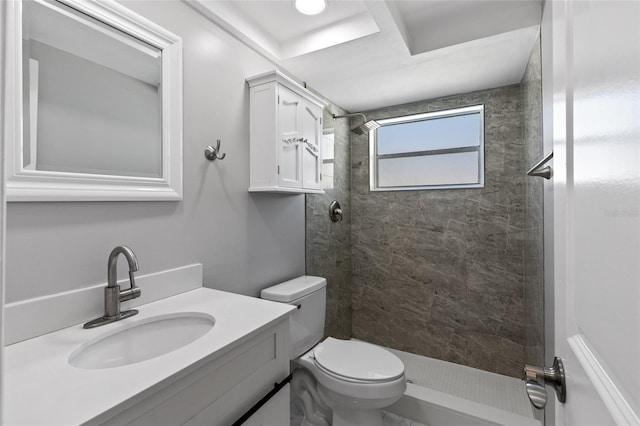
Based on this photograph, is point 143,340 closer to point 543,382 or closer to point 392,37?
point 543,382

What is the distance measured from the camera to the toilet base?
148 cm

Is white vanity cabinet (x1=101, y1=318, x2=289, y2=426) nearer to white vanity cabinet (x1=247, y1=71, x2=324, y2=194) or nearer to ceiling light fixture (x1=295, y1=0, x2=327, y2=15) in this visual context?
white vanity cabinet (x1=247, y1=71, x2=324, y2=194)

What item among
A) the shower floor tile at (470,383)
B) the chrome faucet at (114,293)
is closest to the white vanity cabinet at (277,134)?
the chrome faucet at (114,293)

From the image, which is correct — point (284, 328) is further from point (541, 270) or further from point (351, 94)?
point (351, 94)

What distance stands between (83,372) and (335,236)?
1946mm

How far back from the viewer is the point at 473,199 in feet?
7.36

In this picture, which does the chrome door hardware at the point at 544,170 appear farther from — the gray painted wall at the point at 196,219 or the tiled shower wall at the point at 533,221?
the gray painted wall at the point at 196,219

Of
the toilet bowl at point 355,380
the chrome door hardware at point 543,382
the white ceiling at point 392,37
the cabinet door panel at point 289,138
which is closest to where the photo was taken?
the chrome door hardware at point 543,382

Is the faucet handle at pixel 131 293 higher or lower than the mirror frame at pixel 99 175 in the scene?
lower

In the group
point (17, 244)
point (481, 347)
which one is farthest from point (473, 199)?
point (17, 244)

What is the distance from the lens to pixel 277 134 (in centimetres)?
Answer: 156

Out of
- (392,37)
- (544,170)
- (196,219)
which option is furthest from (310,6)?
(544,170)

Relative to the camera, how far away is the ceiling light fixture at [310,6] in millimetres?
1477

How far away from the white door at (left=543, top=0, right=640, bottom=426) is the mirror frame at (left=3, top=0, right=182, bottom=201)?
104cm
